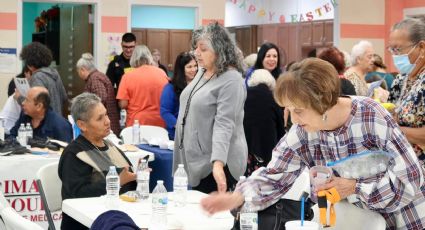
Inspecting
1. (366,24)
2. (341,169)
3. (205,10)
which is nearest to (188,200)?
(341,169)

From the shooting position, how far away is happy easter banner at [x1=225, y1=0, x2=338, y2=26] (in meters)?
12.1

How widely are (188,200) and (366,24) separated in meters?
8.45

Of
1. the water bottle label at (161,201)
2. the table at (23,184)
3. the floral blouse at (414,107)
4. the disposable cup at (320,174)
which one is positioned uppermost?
the floral blouse at (414,107)

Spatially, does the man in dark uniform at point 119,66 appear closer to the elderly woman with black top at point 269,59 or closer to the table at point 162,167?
the elderly woman with black top at point 269,59

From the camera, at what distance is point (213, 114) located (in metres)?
4.00

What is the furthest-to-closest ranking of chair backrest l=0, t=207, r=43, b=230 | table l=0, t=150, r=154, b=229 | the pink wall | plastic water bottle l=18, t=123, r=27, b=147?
1. the pink wall
2. plastic water bottle l=18, t=123, r=27, b=147
3. table l=0, t=150, r=154, b=229
4. chair backrest l=0, t=207, r=43, b=230

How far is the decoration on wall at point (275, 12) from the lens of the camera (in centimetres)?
1206

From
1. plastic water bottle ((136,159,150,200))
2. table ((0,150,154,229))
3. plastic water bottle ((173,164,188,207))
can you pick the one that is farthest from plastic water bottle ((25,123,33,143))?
plastic water bottle ((173,164,188,207))

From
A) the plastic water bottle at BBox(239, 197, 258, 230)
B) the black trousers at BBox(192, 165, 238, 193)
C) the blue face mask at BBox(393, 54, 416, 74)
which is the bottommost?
the black trousers at BBox(192, 165, 238, 193)

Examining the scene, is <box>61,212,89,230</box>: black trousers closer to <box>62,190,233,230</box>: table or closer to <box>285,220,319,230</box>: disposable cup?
<box>62,190,233,230</box>: table

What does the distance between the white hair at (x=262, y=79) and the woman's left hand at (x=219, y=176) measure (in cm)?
210

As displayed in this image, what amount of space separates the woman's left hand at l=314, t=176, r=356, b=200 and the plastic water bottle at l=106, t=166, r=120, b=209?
1498mm

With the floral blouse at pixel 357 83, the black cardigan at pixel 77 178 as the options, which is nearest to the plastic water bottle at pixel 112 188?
the black cardigan at pixel 77 178

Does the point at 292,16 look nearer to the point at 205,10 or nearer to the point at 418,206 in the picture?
the point at 205,10
